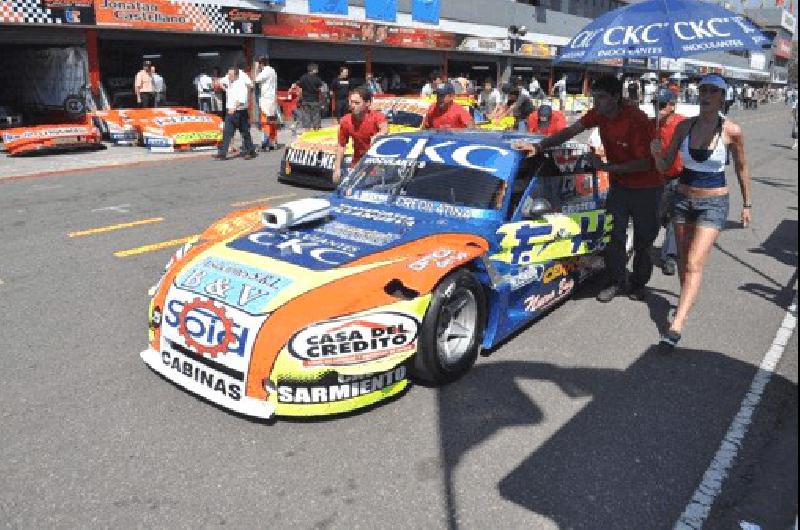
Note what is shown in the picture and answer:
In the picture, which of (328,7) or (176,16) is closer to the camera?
(176,16)

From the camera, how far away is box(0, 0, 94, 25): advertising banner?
1460 centimetres

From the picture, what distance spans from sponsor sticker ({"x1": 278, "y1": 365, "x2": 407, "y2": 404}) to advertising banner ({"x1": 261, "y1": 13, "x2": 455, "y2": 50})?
770 inches

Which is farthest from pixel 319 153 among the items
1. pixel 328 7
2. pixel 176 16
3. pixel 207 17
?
pixel 328 7

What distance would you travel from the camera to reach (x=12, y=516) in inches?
102

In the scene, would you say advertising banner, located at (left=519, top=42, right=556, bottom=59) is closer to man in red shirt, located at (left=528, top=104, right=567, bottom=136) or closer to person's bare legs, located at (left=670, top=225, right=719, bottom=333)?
man in red shirt, located at (left=528, top=104, right=567, bottom=136)

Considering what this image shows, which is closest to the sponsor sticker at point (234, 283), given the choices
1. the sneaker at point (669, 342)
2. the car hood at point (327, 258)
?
the car hood at point (327, 258)

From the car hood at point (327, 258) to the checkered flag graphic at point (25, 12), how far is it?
14.3 meters

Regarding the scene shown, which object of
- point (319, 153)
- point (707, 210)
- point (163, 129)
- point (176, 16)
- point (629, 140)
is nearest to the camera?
point (707, 210)

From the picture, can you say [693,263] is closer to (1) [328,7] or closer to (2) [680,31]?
(2) [680,31]

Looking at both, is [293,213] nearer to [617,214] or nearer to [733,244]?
[617,214]

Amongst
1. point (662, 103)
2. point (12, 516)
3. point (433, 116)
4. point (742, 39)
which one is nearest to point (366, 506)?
point (12, 516)

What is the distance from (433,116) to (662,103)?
8.32 feet

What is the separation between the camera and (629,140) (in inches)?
195

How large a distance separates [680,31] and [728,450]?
3.28 metres
